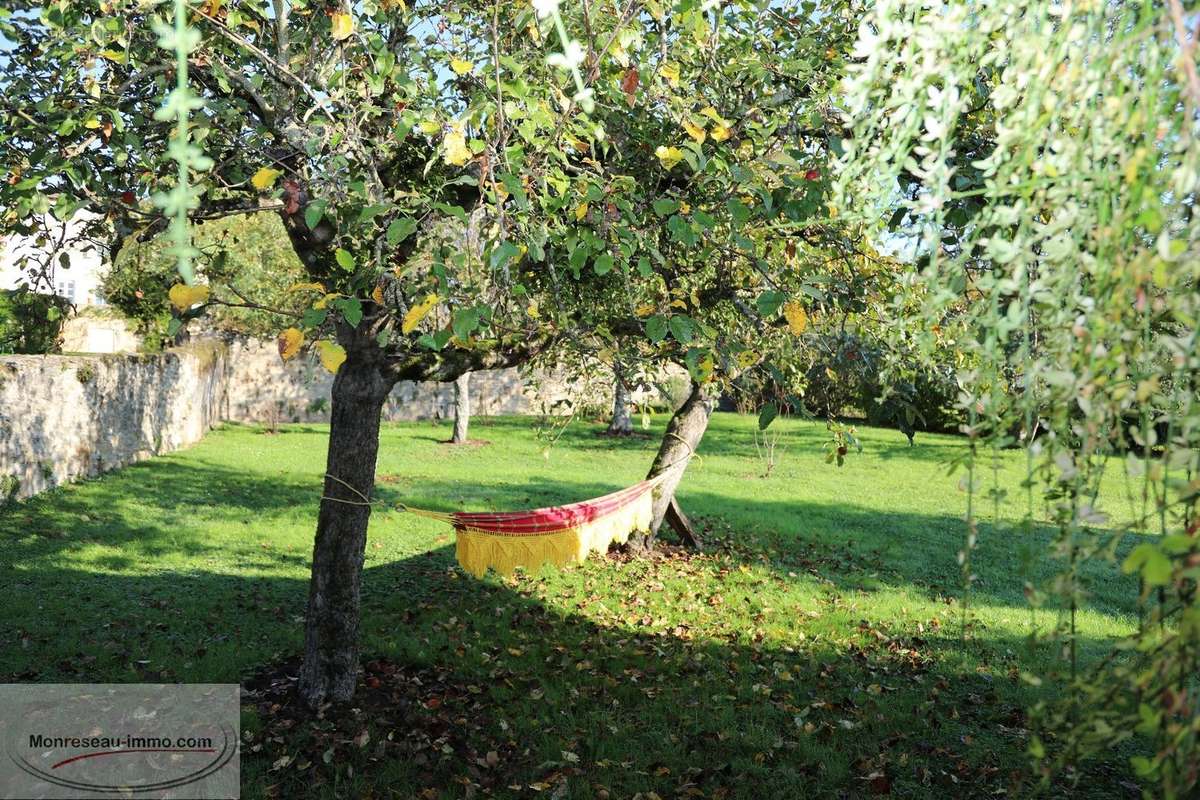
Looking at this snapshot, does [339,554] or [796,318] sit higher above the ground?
[796,318]

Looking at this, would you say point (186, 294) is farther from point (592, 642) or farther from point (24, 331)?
point (24, 331)

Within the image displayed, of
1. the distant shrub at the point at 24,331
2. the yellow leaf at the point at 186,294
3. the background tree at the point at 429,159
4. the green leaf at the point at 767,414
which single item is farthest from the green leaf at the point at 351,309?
the distant shrub at the point at 24,331

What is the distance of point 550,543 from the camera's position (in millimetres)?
5742

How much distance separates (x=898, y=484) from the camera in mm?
11922

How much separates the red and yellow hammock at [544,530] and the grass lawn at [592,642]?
37cm

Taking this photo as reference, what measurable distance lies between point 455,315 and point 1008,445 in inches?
55.0

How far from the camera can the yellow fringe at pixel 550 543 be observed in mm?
5238

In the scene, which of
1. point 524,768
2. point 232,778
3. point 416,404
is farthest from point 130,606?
point 416,404

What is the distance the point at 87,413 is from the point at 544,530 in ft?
21.0

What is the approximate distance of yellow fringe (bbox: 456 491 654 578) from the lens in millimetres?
5238

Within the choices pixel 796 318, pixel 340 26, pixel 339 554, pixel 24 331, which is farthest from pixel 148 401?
pixel 796 318

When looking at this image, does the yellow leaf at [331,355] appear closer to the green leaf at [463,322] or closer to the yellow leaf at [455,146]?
the green leaf at [463,322]

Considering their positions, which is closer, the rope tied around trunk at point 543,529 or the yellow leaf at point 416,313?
the yellow leaf at point 416,313

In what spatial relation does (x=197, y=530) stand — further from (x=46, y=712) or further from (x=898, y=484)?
(x=898, y=484)
